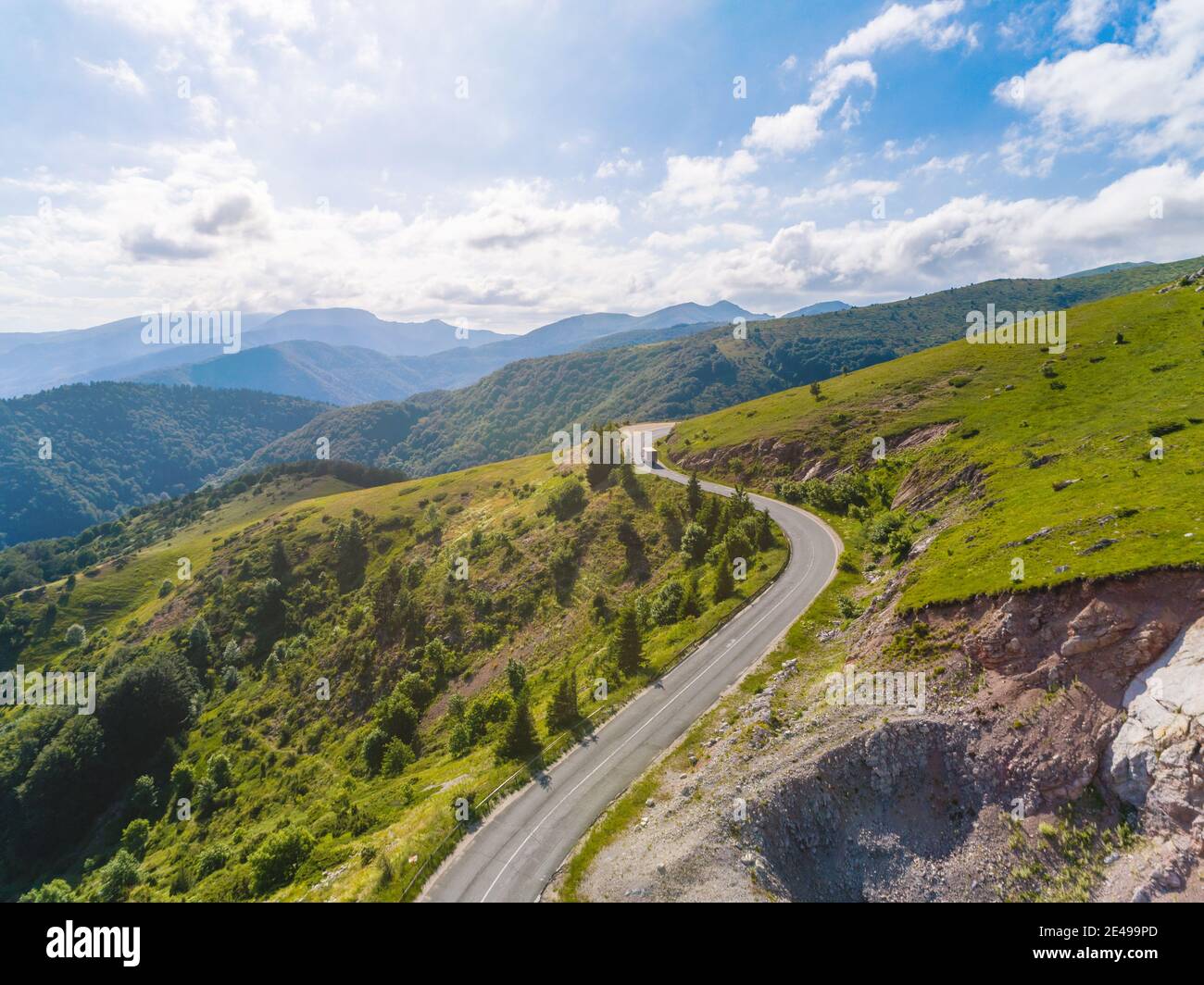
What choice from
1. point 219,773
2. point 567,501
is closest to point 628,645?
point 567,501

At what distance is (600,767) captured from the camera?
36844 mm

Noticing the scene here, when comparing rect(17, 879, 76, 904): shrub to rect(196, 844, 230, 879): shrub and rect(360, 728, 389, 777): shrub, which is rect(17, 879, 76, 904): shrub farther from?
rect(360, 728, 389, 777): shrub

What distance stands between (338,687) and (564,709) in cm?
5351

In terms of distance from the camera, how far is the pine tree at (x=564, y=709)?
43.2m

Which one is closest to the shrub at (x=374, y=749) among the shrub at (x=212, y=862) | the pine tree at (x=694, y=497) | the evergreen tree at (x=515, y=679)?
the shrub at (x=212, y=862)

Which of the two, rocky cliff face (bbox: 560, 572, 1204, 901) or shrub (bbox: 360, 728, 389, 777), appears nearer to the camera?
rocky cliff face (bbox: 560, 572, 1204, 901)

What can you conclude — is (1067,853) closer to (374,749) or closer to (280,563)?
(374,749)

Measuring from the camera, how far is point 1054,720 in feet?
96.5

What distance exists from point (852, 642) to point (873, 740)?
11.5 m

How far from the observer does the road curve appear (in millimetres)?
29531

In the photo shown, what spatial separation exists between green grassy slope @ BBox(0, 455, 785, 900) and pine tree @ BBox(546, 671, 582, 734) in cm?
147

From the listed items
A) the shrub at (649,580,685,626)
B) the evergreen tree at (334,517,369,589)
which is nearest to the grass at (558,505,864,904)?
the shrub at (649,580,685,626)
